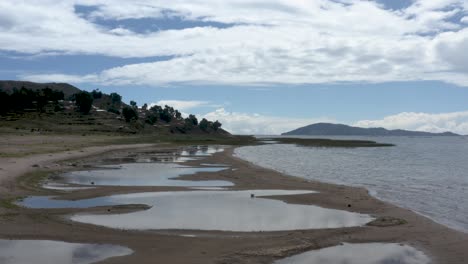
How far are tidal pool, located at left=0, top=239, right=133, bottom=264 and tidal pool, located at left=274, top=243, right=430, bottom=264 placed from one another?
5.38 metres

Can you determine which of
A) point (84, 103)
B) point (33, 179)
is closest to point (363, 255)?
point (33, 179)

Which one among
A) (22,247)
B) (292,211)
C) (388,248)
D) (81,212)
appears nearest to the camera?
(22,247)

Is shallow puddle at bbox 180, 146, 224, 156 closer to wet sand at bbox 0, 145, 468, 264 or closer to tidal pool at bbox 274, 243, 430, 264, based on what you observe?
wet sand at bbox 0, 145, 468, 264

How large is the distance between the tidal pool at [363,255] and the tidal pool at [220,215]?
132 inches

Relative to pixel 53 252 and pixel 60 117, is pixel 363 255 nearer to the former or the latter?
pixel 53 252

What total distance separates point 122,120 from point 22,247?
157187mm

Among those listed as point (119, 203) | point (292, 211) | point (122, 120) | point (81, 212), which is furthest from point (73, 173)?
point (122, 120)

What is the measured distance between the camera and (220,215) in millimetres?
21312

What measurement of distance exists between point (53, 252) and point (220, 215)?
338 inches

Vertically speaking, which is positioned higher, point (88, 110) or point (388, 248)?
point (88, 110)

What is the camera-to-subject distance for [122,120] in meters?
168

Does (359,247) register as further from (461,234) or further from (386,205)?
(386,205)

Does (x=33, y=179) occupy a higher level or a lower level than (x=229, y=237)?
higher

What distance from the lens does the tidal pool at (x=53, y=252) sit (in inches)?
529
